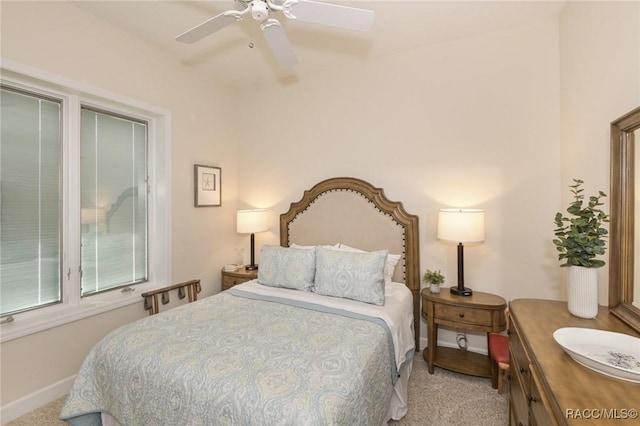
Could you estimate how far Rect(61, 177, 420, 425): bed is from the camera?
50.3 inches

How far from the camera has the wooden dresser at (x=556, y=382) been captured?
0.84 metres

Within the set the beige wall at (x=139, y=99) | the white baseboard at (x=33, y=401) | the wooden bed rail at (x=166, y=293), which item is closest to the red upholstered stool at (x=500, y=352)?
the wooden bed rail at (x=166, y=293)

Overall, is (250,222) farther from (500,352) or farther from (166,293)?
(500,352)

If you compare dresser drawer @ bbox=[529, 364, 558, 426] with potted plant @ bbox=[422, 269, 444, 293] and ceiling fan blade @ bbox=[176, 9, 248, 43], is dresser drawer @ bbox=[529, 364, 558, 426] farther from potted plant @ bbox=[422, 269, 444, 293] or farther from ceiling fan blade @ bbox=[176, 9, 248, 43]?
ceiling fan blade @ bbox=[176, 9, 248, 43]

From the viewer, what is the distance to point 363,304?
2.26 meters

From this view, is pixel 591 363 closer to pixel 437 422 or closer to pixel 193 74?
pixel 437 422

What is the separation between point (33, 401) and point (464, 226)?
11.3 feet

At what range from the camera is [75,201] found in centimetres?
247

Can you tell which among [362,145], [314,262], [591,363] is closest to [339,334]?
[314,262]

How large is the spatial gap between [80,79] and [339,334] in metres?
2.75

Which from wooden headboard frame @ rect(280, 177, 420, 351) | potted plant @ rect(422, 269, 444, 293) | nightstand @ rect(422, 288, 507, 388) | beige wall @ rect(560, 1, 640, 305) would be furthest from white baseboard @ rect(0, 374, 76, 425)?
beige wall @ rect(560, 1, 640, 305)

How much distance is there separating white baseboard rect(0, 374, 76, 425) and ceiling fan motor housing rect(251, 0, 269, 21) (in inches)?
116

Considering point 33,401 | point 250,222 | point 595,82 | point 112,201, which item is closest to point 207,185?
point 250,222

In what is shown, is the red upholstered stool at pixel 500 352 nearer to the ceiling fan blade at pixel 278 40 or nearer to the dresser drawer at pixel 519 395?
the dresser drawer at pixel 519 395
